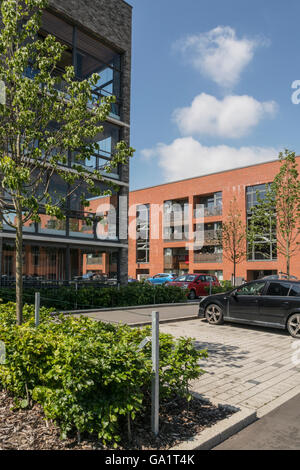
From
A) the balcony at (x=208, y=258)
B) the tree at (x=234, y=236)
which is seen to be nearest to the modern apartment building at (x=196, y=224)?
the balcony at (x=208, y=258)

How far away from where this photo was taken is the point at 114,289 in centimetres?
1498

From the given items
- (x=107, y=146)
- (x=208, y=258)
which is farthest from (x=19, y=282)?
(x=208, y=258)

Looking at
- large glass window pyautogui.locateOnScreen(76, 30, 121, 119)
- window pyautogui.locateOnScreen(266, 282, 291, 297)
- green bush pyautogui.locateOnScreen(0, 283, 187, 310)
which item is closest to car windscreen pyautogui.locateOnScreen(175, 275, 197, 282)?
green bush pyautogui.locateOnScreen(0, 283, 187, 310)

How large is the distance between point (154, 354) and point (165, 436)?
79 cm

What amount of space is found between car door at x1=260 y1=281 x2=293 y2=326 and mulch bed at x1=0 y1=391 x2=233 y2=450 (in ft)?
18.8

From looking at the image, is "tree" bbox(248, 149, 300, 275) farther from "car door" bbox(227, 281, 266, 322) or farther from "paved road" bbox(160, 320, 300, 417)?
"paved road" bbox(160, 320, 300, 417)

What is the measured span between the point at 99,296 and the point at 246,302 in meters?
6.26

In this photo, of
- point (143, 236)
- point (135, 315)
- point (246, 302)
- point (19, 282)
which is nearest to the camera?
point (19, 282)

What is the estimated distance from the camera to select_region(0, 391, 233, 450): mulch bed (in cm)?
334

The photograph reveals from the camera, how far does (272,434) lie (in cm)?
388

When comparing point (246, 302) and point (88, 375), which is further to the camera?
point (246, 302)

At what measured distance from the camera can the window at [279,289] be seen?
31.7 feet

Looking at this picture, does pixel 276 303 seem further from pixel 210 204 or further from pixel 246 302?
pixel 210 204
